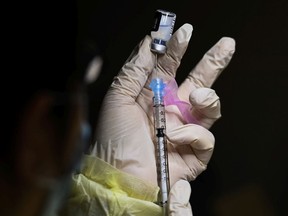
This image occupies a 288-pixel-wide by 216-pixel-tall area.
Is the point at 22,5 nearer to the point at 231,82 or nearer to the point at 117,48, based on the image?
the point at 117,48

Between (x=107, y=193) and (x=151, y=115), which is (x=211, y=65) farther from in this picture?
(x=107, y=193)

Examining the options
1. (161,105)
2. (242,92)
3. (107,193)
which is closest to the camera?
(107,193)

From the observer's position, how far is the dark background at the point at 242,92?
143 cm

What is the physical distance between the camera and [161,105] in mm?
1237

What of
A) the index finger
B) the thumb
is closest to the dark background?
the index finger

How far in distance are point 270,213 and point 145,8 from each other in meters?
0.68

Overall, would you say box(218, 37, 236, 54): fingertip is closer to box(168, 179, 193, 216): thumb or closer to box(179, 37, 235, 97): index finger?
box(179, 37, 235, 97): index finger

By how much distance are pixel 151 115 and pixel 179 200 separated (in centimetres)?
23

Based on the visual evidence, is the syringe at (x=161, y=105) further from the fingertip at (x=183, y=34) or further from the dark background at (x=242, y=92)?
the dark background at (x=242, y=92)

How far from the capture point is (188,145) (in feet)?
4.18

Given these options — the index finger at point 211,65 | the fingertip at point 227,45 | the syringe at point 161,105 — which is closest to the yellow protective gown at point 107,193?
the syringe at point 161,105

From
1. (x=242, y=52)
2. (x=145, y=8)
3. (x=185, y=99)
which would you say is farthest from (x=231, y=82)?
(x=145, y=8)

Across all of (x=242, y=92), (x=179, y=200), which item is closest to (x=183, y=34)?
(x=242, y=92)

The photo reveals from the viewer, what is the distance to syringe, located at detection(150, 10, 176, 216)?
3.94 feet
